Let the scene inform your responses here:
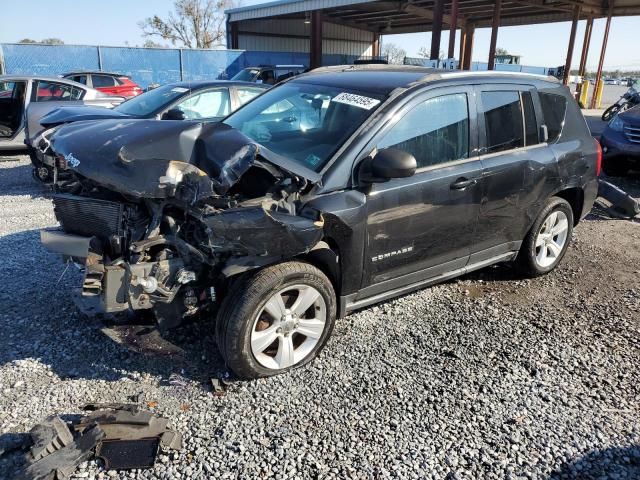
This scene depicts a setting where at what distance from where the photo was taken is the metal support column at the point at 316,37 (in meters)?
27.1

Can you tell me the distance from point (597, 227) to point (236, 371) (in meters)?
5.53

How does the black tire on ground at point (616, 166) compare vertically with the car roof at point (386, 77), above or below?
below

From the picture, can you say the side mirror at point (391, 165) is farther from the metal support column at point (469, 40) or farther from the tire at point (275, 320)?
the metal support column at point (469, 40)

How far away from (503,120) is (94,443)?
3.65m

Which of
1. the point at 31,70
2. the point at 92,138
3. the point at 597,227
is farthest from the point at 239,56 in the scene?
the point at 92,138

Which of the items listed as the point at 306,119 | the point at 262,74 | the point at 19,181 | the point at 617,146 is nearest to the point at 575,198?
the point at 306,119

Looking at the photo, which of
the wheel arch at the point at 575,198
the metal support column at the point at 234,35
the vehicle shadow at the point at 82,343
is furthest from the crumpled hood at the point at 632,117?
the metal support column at the point at 234,35

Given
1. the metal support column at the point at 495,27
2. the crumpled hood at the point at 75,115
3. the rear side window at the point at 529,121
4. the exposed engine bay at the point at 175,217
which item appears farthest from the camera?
the metal support column at the point at 495,27

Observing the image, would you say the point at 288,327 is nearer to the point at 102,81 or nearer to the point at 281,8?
the point at 102,81

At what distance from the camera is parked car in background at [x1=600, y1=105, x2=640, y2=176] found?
8.56m

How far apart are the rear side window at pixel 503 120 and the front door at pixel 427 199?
0.65 ft

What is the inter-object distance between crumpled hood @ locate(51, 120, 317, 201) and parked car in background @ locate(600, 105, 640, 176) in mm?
7625

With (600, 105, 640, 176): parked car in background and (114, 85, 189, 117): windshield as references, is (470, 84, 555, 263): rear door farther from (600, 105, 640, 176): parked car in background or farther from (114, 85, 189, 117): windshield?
(600, 105, 640, 176): parked car in background

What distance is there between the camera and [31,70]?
20484 millimetres
